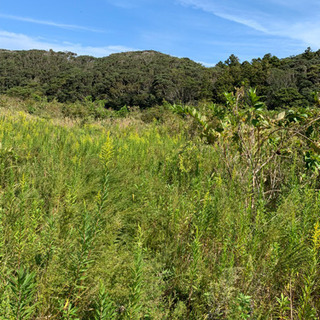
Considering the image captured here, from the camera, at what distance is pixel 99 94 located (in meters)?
40.9

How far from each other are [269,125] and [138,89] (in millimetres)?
38123

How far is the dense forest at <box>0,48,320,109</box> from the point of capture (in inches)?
1088

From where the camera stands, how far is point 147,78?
40.8 metres

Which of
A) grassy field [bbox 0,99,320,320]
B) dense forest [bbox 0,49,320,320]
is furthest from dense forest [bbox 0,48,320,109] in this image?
grassy field [bbox 0,99,320,320]

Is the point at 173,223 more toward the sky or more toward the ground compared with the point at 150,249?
more toward the sky

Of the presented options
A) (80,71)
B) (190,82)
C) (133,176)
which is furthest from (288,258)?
(80,71)

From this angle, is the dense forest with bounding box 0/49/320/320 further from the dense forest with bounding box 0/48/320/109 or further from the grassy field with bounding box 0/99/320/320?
the dense forest with bounding box 0/48/320/109

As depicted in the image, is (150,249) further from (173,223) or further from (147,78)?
(147,78)

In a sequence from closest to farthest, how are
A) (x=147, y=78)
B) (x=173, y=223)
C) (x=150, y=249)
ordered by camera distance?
(x=150, y=249)
(x=173, y=223)
(x=147, y=78)

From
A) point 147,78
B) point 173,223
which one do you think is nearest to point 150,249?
point 173,223

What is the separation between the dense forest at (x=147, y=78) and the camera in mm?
27641

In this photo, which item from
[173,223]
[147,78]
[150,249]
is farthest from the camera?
[147,78]

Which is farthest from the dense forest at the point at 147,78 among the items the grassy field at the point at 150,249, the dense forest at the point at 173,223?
the grassy field at the point at 150,249

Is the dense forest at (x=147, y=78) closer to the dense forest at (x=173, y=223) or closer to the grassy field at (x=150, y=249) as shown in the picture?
the dense forest at (x=173, y=223)
